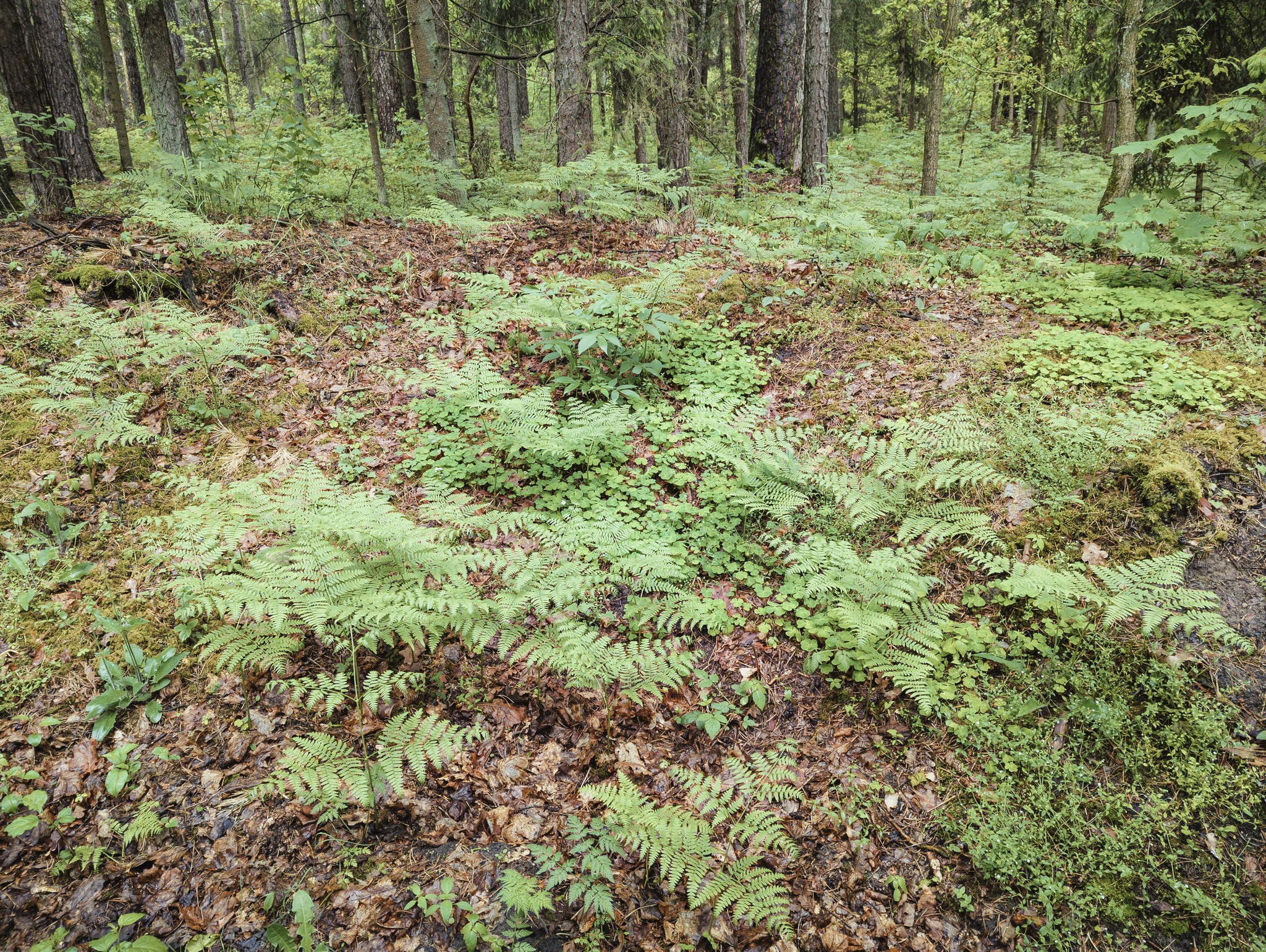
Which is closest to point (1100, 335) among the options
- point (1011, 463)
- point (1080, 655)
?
point (1011, 463)

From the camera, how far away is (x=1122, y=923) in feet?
7.89

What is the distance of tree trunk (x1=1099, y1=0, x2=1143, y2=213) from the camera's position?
6527mm

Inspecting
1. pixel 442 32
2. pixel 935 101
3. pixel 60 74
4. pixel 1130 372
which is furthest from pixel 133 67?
pixel 1130 372

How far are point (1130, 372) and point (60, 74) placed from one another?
517 inches

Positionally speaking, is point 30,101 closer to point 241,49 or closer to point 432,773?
point 432,773

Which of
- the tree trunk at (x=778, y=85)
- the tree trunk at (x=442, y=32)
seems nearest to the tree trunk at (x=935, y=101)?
the tree trunk at (x=778, y=85)

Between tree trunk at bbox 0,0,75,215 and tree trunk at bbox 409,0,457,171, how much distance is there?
13.0 ft

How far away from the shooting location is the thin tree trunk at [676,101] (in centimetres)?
814

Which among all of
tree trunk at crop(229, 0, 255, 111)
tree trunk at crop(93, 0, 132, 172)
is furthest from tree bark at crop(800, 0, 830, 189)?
tree trunk at crop(229, 0, 255, 111)

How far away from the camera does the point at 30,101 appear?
275 inches

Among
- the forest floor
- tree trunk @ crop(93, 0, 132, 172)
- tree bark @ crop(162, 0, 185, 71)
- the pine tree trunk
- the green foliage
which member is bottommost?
the forest floor

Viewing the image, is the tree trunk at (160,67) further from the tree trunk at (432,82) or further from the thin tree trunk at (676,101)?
the thin tree trunk at (676,101)

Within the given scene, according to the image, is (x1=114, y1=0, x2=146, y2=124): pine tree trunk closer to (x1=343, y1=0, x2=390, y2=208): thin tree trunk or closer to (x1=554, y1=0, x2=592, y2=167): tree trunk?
(x1=343, y1=0, x2=390, y2=208): thin tree trunk

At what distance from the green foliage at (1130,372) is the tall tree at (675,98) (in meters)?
5.06
